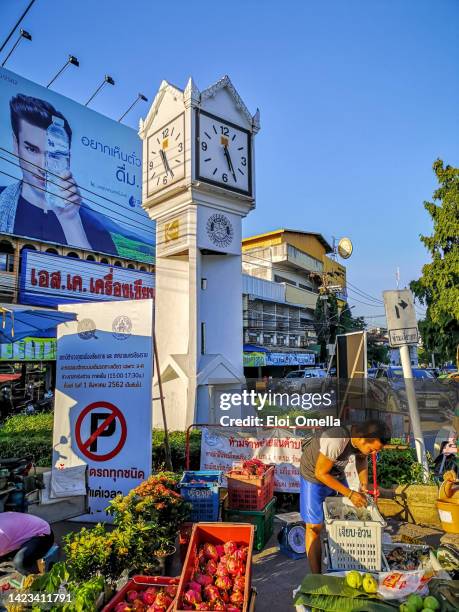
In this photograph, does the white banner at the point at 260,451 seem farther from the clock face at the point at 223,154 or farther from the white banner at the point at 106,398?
the clock face at the point at 223,154

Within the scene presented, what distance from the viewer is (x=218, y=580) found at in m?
3.52

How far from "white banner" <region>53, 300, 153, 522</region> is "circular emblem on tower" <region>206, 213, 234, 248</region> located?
17.6 ft

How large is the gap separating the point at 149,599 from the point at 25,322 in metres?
5.44

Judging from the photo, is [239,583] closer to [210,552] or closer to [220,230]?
[210,552]

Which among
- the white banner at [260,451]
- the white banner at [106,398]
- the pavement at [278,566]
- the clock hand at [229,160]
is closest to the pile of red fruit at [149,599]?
the pavement at [278,566]

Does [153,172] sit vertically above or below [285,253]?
below

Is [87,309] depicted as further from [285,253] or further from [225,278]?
[285,253]

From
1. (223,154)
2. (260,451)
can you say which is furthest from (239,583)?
(223,154)

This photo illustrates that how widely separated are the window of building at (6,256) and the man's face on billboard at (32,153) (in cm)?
423

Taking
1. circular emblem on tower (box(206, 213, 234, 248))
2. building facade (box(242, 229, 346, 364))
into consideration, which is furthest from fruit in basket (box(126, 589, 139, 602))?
building facade (box(242, 229, 346, 364))

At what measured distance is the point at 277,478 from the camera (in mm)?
7016

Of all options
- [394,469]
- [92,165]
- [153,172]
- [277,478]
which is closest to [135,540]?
[277,478]

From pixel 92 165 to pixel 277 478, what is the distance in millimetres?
28551

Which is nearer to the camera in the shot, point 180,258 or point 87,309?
point 87,309
